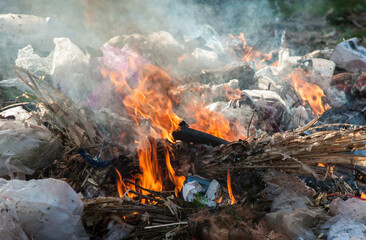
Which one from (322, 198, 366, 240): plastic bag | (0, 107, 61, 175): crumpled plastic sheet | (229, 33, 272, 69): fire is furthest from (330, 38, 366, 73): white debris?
(0, 107, 61, 175): crumpled plastic sheet

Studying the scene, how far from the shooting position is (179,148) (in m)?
3.02

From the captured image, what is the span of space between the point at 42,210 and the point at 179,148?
145cm

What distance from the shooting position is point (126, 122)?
11.0 ft

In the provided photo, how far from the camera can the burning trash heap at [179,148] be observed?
206 cm

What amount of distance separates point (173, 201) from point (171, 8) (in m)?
5.98

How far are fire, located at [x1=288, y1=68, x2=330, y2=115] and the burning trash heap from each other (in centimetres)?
2

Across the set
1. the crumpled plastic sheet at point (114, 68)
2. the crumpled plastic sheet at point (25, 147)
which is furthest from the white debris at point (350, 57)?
the crumpled plastic sheet at point (25, 147)

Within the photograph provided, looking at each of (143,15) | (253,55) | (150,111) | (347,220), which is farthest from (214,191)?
(143,15)

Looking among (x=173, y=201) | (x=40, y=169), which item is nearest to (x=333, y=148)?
(x=173, y=201)

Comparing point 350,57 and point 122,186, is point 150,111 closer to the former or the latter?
point 122,186

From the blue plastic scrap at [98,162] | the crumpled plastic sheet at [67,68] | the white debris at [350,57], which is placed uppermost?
the crumpled plastic sheet at [67,68]

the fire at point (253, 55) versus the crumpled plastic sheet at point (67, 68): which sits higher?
the crumpled plastic sheet at point (67, 68)

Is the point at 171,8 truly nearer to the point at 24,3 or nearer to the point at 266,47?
the point at 266,47

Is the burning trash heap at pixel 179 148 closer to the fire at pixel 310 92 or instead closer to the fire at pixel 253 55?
the fire at pixel 310 92
